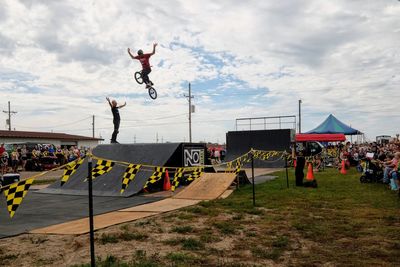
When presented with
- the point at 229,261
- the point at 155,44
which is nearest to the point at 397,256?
the point at 229,261

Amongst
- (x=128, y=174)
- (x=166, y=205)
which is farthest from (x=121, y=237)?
(x=166, y=205)

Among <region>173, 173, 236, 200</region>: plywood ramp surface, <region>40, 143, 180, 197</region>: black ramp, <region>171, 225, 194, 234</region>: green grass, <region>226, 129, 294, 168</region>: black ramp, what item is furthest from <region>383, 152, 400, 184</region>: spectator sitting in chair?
<region>226, 129, 294, 168</region>: black ramp

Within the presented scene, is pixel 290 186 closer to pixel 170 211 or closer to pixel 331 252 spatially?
pixel 170 211

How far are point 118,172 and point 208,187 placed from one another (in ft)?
12.5

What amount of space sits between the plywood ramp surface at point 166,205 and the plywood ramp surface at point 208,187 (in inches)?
21.2

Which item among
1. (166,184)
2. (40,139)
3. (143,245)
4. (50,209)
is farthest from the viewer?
(40,139)

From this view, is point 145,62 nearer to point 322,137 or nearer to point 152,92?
point 152,92

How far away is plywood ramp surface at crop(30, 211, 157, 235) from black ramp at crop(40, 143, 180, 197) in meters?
3.56

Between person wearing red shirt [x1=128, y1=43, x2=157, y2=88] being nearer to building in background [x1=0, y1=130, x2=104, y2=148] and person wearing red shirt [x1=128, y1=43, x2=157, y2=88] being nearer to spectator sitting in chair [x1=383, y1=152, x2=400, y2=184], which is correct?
spectator sitting in chair [x1=383, y1=152, x2=400, y2=184]

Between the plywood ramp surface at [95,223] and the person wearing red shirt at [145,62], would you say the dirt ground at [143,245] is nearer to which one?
the plywood ramp surface at [95,223]

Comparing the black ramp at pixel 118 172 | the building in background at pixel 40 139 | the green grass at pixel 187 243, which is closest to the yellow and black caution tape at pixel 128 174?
the black ramp at pixel 118 172

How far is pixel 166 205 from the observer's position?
11016mm

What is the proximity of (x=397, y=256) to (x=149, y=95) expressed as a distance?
13429mm

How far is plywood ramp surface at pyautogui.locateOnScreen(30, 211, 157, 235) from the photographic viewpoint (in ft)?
25.2
